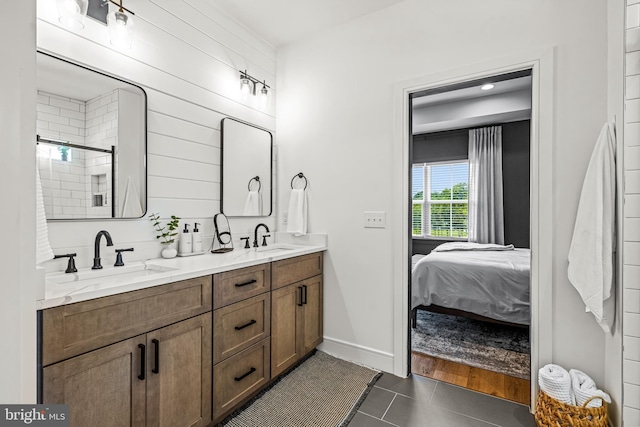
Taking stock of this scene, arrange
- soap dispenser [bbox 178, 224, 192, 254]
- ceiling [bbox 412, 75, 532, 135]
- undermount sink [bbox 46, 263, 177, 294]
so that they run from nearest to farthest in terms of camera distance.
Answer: undermount sink [bbox 46, 263, 177, 294] → soap dispenser [bbox 178, 224, 192, 254] → ceiling [bbox 412, 75, 532, 135]

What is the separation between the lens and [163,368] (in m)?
1.42

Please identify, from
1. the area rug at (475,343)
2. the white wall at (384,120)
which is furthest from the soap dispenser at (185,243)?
the area rug at (475,343)

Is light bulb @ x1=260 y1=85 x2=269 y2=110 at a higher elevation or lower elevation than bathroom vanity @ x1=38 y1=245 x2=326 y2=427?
higher

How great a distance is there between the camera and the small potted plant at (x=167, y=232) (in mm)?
1939

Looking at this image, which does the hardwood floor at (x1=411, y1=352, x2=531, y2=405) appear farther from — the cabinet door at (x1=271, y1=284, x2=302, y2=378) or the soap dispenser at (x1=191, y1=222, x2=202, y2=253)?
the soap dispenser at (x1=191, y1=222, x2=202, y2=253)

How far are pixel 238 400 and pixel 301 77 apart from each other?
2479 mm

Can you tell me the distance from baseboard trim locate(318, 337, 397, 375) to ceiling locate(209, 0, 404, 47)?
257 centimetres

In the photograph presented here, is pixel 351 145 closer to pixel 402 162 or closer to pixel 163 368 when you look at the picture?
pixel 402 162

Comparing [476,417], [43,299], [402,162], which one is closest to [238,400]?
[43,299]

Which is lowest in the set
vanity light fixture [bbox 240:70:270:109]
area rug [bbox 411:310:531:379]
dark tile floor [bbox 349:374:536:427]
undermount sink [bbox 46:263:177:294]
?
dark tile floor [bbox 349:374:536:427]

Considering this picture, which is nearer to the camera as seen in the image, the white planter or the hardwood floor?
the white planter

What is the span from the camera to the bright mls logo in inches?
22.4

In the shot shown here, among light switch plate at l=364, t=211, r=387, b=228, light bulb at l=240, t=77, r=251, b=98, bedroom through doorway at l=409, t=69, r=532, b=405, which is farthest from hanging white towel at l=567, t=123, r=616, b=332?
light bulb at l=240, t=77, r=251, b=98

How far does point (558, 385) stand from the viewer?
1597 mm
